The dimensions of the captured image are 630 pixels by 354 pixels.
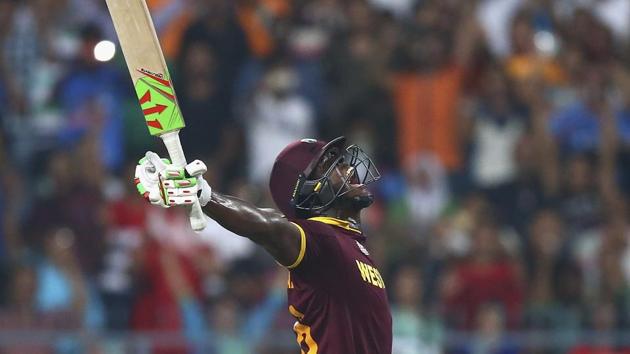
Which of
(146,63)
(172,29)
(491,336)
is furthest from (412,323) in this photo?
(146,63)

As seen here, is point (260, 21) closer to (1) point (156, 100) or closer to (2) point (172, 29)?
(2) point (172, 29)

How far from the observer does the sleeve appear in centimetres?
605

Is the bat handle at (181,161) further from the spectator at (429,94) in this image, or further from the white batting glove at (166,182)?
the spectator at (429,94)

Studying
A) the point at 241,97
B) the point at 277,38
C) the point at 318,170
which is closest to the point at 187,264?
the point at 241,97

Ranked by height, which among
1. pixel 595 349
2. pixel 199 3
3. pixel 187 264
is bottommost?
pixel 595 349

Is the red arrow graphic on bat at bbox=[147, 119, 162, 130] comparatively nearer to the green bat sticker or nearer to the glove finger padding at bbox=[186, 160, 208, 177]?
the green bat sticker

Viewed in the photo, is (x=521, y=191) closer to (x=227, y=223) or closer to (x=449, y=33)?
Answer: (x=449, y=33)

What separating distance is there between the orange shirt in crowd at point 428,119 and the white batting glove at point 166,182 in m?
6.88

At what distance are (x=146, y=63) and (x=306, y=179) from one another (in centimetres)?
94

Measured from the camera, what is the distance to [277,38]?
1284 cm

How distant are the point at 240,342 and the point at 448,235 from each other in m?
2.38

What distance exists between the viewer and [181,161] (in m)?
5.82

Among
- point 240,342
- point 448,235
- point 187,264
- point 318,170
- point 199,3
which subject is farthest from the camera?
point 199,3

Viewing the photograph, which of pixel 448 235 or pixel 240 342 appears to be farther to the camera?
pixel 448 235
